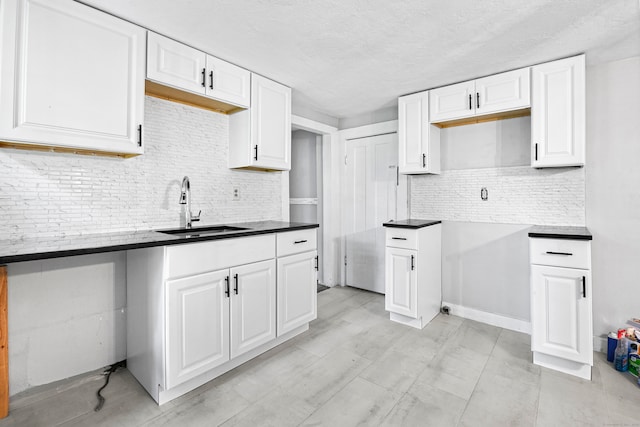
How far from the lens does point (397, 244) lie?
2863 mm

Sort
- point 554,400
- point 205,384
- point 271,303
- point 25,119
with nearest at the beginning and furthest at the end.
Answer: point 25,119 → point 554,400 → point 205,384 → point 271,303

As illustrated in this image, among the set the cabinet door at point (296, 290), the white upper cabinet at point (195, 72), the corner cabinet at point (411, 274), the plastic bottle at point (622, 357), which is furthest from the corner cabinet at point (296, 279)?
the plastic bottle at point (622, 357)

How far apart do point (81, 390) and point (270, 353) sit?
1.20m

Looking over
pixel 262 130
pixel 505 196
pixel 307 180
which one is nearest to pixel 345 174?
pixel 307 180

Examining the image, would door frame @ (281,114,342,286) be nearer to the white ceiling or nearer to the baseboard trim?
the white ceiling

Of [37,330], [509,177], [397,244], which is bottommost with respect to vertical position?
[37,330]

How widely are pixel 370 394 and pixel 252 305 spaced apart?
983 millimetres

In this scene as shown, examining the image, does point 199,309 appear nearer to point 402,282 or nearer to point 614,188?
point 402,282

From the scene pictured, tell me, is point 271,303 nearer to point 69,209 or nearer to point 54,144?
point 69,209

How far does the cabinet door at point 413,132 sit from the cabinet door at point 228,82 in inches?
63.5

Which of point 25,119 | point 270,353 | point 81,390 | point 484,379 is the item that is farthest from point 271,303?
point 25,119

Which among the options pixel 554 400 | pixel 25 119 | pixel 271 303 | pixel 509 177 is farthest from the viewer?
pixel 509 177

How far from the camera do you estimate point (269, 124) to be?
8.98 feet

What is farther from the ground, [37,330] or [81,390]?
[37,330]
